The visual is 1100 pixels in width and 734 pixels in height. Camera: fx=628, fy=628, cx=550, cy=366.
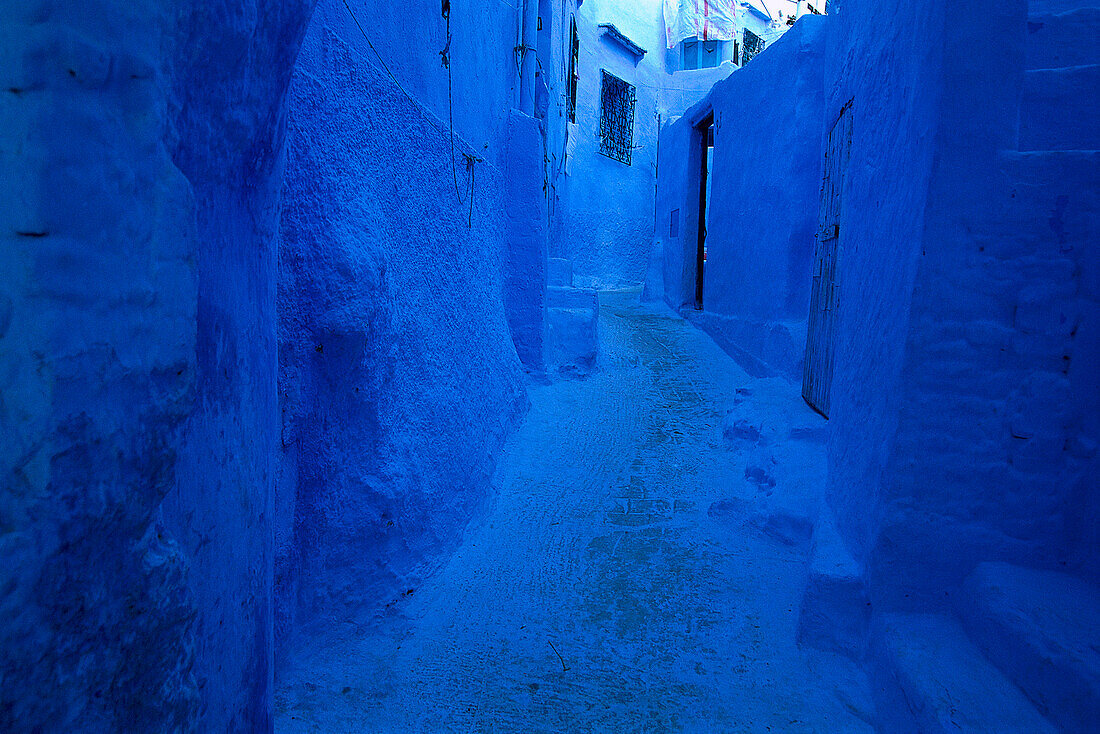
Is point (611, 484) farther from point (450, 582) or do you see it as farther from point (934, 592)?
point (934, 592)

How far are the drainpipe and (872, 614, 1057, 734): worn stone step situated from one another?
19.0ft

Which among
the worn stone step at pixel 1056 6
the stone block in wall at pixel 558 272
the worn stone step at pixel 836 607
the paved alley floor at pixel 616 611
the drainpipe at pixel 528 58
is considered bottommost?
the paved alley floor at pixel 616 611

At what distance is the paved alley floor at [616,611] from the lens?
92.6 inches

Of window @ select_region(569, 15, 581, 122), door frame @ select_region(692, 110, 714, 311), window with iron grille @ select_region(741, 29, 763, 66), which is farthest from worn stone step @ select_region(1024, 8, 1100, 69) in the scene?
window with iron grille @ select_region(741, 29, 763, 66)

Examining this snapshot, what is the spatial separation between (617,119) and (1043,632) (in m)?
17.1

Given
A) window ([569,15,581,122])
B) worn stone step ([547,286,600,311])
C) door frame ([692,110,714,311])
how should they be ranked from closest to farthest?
worn stone step ([547,286,600,311])
door frame ([692,110,714,311])
window ([569,15,581,122])

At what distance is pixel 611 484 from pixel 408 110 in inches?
109

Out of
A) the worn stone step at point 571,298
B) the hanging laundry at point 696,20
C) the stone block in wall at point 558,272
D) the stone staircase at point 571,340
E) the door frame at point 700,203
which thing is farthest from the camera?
the hanging laundry at point 696,20

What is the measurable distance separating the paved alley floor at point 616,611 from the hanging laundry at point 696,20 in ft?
56.2

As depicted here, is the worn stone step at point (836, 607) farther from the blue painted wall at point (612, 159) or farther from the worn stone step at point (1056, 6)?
the blue painted wall at point (612, 159)

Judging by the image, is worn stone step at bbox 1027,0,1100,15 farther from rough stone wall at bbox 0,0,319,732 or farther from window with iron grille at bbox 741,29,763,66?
window with iron grille at bbox 741,29,763,66

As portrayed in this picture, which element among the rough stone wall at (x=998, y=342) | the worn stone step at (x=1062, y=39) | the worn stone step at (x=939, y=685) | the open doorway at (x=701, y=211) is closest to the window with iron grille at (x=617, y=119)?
the open doorway at (x=701, y=211)

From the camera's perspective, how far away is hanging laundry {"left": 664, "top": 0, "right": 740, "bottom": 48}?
18.7 meters

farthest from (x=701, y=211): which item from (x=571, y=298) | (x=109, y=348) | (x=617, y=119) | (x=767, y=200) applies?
(x=109, y=348)
